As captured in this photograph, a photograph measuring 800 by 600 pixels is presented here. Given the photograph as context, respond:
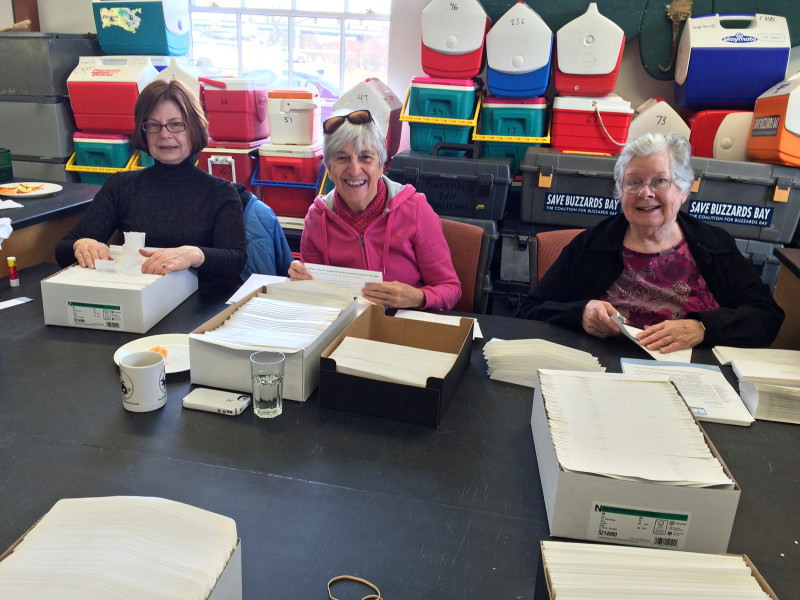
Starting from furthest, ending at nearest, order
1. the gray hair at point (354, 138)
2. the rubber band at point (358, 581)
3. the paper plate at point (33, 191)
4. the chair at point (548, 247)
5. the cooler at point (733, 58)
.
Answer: the cooler at point (733, 58)
the paper plate at point (33, 191)
the chair at point (548, 247)
the gray hair at point (354, 138)
the rubber band at point (358, 581)

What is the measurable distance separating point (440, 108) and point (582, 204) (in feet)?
3.01

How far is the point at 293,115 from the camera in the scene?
340 cm

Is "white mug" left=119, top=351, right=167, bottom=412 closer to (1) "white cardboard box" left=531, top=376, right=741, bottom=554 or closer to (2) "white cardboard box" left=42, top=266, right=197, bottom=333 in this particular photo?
(2) "white cardboard box" left=42, top=266, right=197, bottom=333

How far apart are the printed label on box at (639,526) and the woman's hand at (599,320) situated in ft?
2.49

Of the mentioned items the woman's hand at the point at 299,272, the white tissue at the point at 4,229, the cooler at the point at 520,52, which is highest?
the cooler at the point at 520,52

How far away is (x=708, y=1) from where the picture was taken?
3.17m

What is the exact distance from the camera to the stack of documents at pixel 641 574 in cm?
66

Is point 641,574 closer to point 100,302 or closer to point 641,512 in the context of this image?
point 641,512

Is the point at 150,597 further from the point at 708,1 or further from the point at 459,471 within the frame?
the point at 708,1

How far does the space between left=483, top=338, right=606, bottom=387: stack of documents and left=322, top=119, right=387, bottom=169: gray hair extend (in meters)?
0.88

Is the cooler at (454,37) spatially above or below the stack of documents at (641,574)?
above

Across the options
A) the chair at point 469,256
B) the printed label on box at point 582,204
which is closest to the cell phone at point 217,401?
the chair at point 469,256

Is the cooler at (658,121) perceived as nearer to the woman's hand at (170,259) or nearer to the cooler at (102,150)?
the woman's hand at (170,259)

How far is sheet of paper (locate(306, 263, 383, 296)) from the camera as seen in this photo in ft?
5.46
